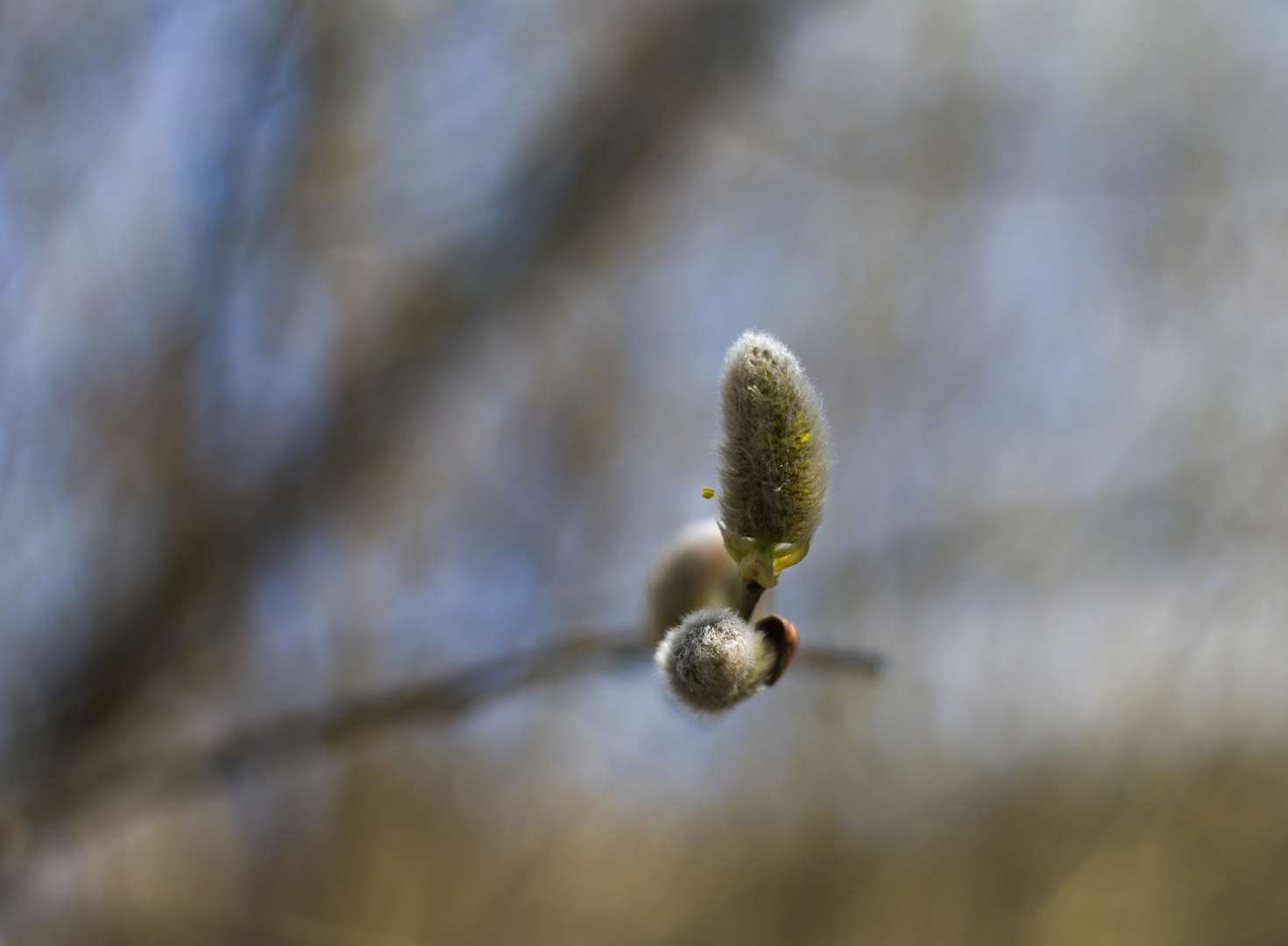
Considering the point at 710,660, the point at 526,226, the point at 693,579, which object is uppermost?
the point at 526,226

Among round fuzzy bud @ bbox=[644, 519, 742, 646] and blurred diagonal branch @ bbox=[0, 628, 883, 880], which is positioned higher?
blurred diagonal branch @ bbox=[0, 628, 883, 880]

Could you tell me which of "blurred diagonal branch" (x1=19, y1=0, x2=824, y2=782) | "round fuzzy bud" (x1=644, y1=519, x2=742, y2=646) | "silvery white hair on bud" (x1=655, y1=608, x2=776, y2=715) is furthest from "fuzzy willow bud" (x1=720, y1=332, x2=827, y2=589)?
Answer: "blurred diagonal branch" (x1=19, y1=0, x2=824, y2=782)

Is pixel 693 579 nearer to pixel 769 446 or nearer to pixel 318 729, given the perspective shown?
pixel 769 446

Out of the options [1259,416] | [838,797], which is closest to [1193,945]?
[838,797]

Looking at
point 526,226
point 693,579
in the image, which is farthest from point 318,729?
point 526,226

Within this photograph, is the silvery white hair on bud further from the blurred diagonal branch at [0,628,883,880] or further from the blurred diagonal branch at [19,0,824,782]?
the blurred diagonal branch at [19,0,824,782]

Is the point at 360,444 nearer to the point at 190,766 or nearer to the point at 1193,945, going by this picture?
the point at 190,766
